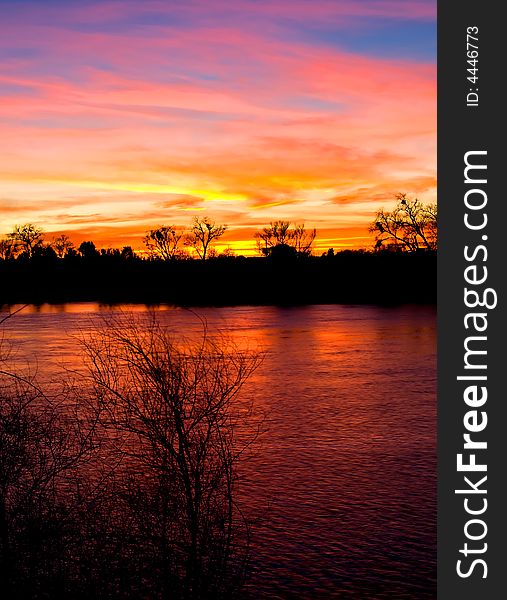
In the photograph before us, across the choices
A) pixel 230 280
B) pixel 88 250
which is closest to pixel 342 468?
pixel 230 280

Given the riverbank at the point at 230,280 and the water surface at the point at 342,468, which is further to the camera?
the riverbank at the point at 230,280

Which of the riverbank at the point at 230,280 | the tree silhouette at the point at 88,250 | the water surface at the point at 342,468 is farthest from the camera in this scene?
the tree silhouette at the point at 88,250

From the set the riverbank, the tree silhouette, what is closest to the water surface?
the riverbank

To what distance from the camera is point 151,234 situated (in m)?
118

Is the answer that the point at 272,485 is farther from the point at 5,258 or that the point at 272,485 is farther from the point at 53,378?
the point at 5,258

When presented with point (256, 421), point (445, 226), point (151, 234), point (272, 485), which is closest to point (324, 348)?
point (256, 421)

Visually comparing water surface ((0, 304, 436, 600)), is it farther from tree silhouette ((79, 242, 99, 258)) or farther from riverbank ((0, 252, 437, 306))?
tree silhouette ((79, 242, 99, 258))

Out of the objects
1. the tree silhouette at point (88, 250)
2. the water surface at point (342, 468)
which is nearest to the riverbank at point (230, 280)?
the tree silhouette at point (88, 250)

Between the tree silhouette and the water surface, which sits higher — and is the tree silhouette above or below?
above

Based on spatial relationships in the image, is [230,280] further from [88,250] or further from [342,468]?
[342,468]

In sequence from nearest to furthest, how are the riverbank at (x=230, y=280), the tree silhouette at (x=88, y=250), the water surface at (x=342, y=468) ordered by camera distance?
the water surface at (x=342, y=468) < the riverbank at (x=230, y=280) < the tree silhouette at (x=88, y=250)

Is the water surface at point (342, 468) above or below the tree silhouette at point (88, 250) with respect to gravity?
below

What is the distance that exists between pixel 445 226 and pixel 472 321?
121cm

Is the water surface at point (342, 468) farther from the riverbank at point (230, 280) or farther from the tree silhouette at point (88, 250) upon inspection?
the tree silhouette at point (88, 250)
